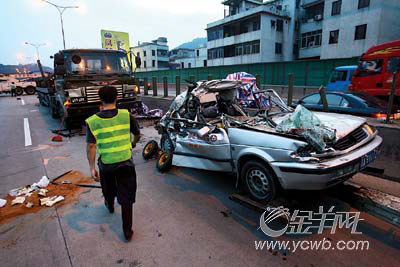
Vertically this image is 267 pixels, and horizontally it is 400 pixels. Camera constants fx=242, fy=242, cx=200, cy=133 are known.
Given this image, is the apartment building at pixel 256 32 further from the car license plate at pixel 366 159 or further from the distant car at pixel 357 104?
the car license plate at pixel 366 159

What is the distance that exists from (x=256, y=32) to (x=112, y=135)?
32.5 metres

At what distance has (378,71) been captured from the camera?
8.75m

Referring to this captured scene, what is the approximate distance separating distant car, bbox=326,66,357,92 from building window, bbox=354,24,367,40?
15788mm

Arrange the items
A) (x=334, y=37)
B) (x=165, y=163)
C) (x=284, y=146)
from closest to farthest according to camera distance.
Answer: (x=284, y=146) → (x=165, y=163) → (x=334, y=37)

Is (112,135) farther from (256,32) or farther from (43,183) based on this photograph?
(256,32)

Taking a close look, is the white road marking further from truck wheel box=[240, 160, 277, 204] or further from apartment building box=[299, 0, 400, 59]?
apartment building box=[299, 0, 400, 59]

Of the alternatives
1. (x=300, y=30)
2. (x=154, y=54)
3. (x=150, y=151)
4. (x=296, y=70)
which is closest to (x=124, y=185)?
(x=150, y=151)

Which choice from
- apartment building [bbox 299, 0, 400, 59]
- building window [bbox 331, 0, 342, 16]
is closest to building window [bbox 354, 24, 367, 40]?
apartment building [bbox 299, 0, 400, 59]

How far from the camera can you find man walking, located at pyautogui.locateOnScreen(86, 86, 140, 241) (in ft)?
8.38

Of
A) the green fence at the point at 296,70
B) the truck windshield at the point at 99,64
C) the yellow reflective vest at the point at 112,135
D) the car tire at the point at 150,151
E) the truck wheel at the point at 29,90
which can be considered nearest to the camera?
the yellow reflective vest at the point at 112,135

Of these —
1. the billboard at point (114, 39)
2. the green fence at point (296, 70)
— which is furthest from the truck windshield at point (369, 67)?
the billboard at point (114, 39)

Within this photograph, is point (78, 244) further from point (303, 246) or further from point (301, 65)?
point (301, 65)

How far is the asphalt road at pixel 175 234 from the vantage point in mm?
2426

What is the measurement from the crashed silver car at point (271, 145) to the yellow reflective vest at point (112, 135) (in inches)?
49.4
